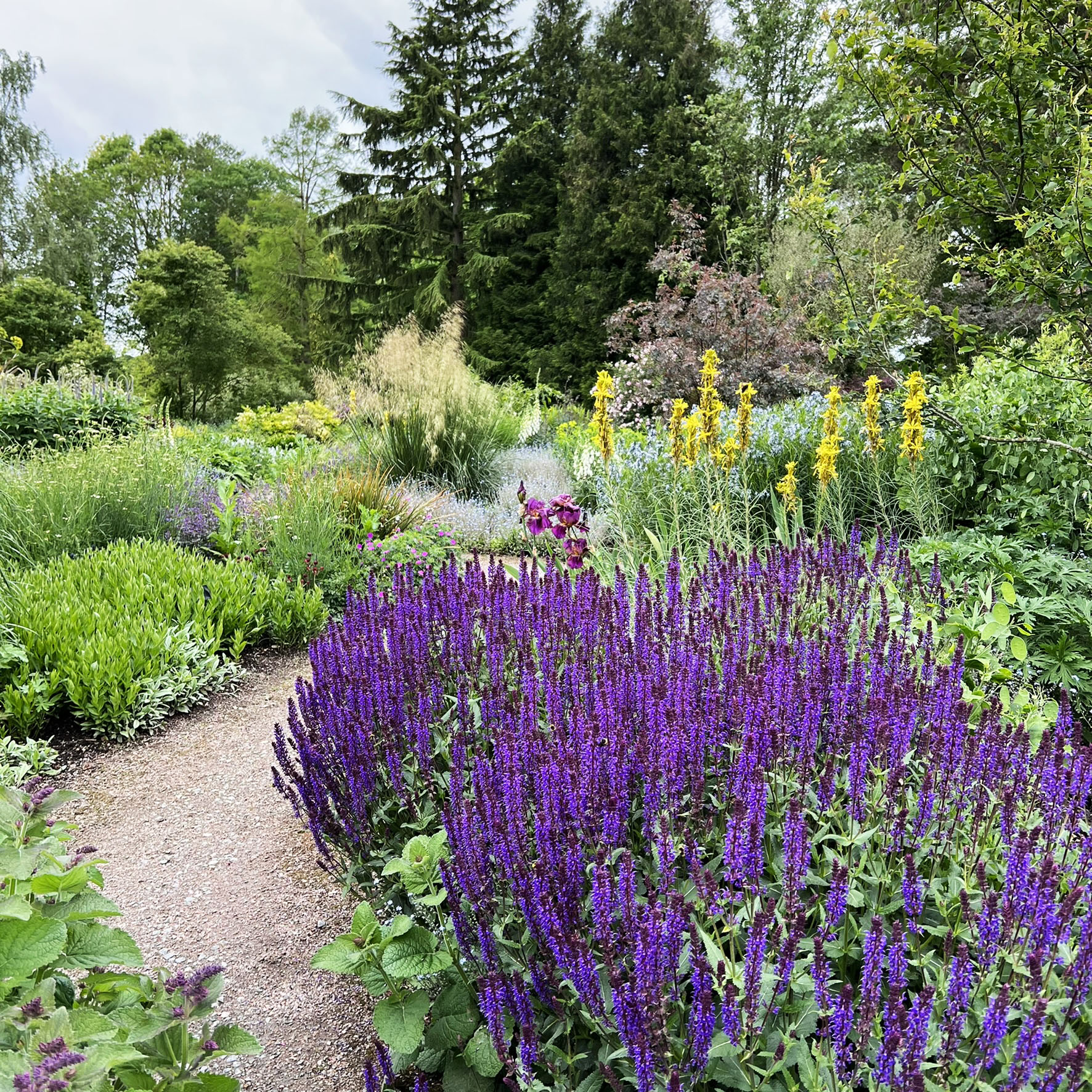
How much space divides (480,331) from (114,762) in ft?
59.9

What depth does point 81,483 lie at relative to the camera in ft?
16.7

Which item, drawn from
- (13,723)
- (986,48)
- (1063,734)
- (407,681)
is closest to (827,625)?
(1063,734)

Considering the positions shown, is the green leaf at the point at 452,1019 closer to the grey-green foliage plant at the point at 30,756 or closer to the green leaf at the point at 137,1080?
the green leaf at the point at 137,1080

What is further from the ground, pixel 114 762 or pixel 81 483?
pixel 81 483

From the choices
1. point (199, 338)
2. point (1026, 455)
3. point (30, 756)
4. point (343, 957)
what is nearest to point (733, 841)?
point (343, 957)

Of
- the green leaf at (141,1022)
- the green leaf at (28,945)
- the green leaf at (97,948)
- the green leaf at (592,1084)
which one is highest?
the green leaf at (28,945)

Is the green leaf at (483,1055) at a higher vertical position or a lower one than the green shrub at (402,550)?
lower

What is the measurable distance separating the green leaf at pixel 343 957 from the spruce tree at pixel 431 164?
19.5 m

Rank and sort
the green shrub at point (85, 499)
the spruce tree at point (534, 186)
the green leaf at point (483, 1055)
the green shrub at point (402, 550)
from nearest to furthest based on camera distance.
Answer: the green leaf at point (483, 1055) < the green shrub at point (85, 499) < the green shrub at point (402, 550) < the spruce tree at point (534, 186)

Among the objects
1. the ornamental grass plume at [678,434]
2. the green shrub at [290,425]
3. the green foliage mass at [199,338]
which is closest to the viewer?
the ornamental grass plume at [678,434]

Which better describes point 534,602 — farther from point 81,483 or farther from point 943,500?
point 81,483

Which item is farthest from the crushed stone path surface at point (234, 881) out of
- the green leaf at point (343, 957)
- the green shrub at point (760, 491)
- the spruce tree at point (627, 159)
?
the spruce tree at point (627, 159)

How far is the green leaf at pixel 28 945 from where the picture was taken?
948 millimetres

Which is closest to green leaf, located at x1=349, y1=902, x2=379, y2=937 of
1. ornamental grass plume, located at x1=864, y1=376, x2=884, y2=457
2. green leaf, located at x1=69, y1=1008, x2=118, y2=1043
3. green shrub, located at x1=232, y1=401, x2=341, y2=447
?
green leaf, located at x1=69, y1=1008, x2=118, y2=1043
